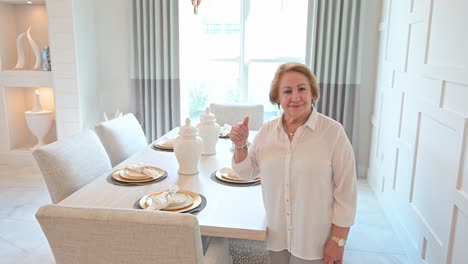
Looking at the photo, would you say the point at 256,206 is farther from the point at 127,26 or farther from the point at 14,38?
the point at 14,38

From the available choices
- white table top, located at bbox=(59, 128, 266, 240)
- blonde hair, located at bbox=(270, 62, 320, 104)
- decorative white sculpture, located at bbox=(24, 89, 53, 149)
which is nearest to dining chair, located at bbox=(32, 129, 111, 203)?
white table top, located at bbox=(59, 128, 266, 240)

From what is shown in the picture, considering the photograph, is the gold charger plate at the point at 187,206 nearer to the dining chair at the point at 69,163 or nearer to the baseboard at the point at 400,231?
the dining chair at the point at 69,163

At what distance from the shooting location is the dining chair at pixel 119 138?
98.7 inches

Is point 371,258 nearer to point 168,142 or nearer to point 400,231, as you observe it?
point 400,231

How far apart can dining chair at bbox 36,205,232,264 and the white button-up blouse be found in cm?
48

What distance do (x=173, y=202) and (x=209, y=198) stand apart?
20cm

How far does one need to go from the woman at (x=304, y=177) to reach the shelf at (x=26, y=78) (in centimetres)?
339

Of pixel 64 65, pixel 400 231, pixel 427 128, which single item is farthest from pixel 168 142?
pixel 64 65

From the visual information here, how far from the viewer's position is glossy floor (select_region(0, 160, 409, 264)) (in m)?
2.58

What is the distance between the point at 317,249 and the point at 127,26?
11.8 feet

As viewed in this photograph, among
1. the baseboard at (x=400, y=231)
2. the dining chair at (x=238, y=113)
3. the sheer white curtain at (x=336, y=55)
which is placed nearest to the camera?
the baseboard at (x=400, y=231)

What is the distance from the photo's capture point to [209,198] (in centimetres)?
178

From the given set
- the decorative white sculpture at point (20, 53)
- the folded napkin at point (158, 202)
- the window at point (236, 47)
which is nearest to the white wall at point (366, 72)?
the window at point (236, 47)

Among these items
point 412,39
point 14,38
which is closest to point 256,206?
point 412,39
